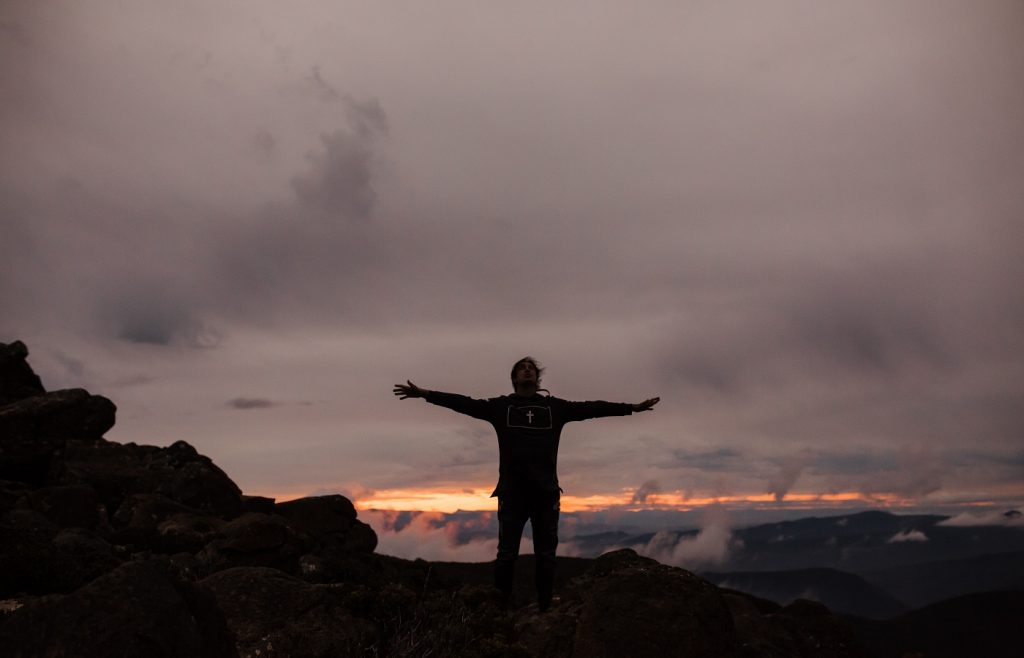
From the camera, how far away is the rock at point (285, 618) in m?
8.87

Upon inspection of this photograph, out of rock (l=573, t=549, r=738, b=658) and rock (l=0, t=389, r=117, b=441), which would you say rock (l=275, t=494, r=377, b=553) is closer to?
rock (l=0, t=389, r=117, b=441)

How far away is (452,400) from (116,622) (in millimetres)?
5473

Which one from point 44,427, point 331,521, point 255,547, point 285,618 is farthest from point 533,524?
point 44,427

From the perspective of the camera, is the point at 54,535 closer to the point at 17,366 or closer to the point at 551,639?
the point at 551,639

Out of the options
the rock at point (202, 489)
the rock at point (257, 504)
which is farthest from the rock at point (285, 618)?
the rock at point (257, 504)

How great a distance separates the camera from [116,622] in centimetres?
460

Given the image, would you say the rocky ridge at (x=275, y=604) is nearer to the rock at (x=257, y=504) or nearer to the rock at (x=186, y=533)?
the rock at (x=186, y=533)

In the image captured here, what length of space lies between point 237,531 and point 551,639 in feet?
42.1

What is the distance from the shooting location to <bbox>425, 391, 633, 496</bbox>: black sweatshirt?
955 cm

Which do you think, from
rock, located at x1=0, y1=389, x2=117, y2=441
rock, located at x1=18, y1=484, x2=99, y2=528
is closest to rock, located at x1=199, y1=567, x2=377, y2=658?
rock, located at x1=18, y1=484, x2=99, y2=528

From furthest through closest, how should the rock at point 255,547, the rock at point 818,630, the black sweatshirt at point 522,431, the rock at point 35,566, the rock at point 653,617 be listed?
the rock at point 818,630 → the rock at point 255,547 → the black sweatshirt at point 522,431 → the rock at point 653,617 → the rock at point 35,566

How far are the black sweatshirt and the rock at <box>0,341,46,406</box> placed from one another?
3217cm

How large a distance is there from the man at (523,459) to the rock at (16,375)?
32.2m

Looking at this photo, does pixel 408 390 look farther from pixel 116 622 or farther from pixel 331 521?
pixel 331 521
